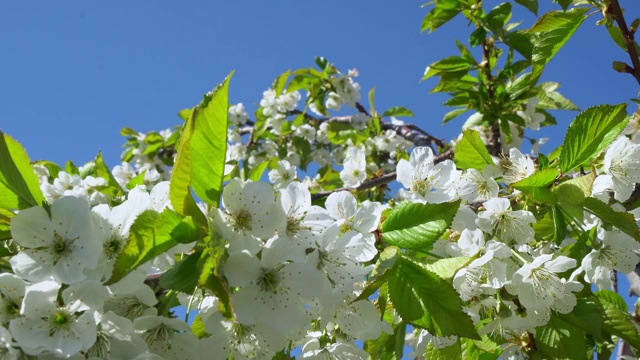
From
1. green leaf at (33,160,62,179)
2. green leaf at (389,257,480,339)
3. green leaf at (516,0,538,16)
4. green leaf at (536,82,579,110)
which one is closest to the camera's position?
green leaf at (389,257,480,339)

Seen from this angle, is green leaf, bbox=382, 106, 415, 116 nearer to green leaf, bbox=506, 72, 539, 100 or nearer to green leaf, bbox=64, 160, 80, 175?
green leaf, bbox=506, 72, 539, 100

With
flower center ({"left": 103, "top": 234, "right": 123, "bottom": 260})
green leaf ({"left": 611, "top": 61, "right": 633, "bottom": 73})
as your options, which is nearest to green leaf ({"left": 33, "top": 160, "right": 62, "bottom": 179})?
flower center ({"left": 103, "top": 234, "right": 123, "bottom": 260})

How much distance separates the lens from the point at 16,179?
1173 millimetres

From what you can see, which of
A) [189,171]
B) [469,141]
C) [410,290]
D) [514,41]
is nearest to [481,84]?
[514,41]

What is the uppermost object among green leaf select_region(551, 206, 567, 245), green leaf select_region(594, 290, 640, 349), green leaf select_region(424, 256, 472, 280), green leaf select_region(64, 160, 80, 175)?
green leaf select_region(64, 160, 80, 175)

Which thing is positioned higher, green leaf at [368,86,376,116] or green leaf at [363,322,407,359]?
green leaf at [368,86,376,116]

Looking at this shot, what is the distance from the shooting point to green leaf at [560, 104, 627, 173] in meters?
1.59

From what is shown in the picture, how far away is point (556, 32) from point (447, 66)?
1.09 m

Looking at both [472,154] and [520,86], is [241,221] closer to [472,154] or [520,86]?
[472,154]

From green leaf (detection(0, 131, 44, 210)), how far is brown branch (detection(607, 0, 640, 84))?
1856 mm

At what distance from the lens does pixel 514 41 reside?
10.2 feet

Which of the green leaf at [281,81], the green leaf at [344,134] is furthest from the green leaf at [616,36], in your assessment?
the green leaf at [344,134]

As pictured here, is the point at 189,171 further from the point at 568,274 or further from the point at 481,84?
the point at 481,84

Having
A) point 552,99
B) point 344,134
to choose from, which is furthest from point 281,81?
point 552,99
